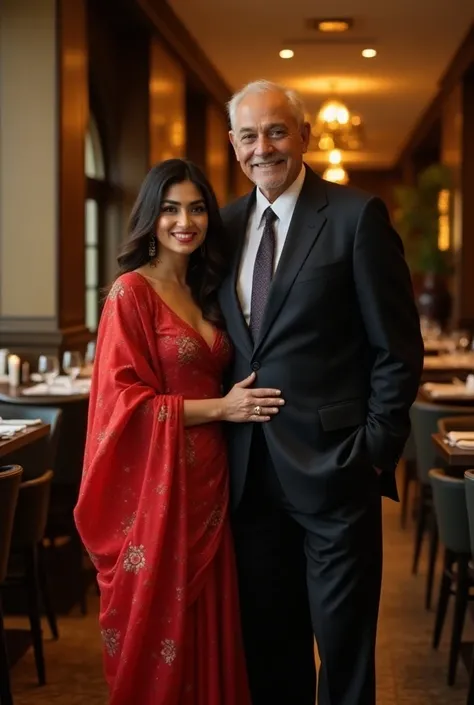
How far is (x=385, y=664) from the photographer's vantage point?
4137 millimetres

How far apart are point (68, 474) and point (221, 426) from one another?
77.4 inches

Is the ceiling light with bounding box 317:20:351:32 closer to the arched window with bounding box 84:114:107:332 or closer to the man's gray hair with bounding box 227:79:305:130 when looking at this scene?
the arched window with bounding box 84:114:107:332

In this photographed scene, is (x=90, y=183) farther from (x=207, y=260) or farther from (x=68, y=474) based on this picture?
(x=207, y=260)

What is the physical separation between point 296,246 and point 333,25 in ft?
22.7

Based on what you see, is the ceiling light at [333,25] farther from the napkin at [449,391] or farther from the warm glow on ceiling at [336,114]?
the napkin at [449,391]

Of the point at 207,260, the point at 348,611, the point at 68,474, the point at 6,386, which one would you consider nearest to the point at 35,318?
the point at 6,386

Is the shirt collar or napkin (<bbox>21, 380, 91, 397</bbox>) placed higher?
the shirt collar

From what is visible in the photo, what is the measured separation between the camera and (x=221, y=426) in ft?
9.45

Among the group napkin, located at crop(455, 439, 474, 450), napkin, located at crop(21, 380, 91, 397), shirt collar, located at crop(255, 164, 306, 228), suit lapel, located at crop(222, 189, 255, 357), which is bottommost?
napkin, located at crop(455, 439, 474, 450)

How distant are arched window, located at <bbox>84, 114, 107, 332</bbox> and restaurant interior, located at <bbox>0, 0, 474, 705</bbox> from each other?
0.02 meters

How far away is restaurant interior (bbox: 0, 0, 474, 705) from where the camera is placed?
13.0 ft

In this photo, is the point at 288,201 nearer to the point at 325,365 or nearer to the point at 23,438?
the point at 325,365

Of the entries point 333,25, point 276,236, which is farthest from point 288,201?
point 333,25

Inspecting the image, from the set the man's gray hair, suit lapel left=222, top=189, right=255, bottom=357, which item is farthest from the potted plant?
the man's gray hair
